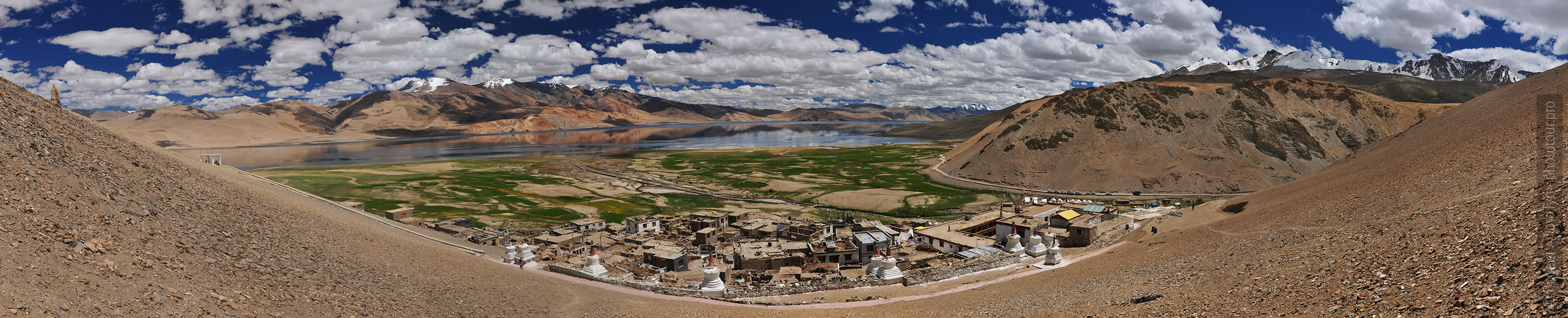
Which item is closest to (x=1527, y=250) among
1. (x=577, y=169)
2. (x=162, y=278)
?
(x=162, y=278)

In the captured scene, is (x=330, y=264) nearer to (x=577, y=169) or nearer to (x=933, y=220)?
(x=933, y=220)

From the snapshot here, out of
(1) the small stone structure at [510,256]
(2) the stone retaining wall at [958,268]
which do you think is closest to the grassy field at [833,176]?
(2) the stone retaining wall at [958,268]

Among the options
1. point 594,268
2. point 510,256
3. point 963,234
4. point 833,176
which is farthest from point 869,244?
point 833,176

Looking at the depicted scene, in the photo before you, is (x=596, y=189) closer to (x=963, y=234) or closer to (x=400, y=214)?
(x=400, y=214)

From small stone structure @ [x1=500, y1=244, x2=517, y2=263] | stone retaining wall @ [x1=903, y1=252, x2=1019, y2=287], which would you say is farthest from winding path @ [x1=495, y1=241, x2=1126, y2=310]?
stone retaining wall @ [x1=903, y1=252, x2=1019, y2=287]

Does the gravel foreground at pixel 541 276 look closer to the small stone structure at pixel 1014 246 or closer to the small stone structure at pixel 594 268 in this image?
the small stone structure at pixel 594 268

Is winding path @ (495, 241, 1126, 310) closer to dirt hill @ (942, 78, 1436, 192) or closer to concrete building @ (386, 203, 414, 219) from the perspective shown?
concrete building @ (386, 203, 414, 219)
